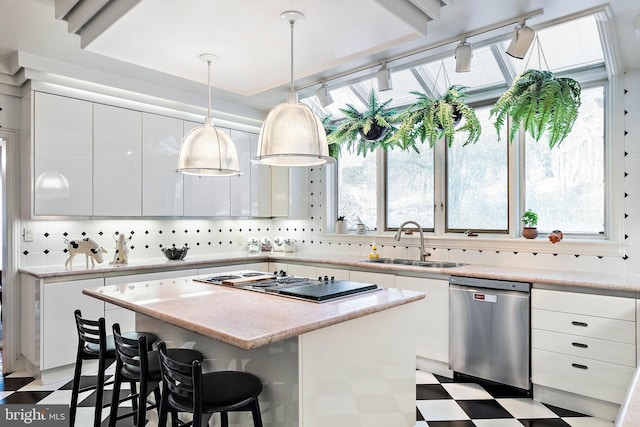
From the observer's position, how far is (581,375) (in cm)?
263

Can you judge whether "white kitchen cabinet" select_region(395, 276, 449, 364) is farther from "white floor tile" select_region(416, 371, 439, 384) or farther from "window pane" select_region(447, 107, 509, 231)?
"window pane" select_region(447, 107, 509, 231)

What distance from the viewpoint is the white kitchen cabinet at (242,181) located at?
4762mm

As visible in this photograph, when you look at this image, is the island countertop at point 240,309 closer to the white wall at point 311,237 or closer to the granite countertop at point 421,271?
the granite countertop at point 421,271

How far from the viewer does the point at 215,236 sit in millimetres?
4953

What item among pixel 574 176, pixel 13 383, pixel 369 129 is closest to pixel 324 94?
pixel 369 129

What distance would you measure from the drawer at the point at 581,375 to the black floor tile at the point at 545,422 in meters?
0.21

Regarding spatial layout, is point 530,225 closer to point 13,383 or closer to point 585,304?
point 585,304

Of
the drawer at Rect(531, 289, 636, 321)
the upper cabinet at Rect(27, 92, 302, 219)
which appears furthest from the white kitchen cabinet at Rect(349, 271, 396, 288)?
the upper cabinet at Rect(27, 92, 302, 219)

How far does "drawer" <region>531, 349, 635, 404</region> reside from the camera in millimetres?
2494

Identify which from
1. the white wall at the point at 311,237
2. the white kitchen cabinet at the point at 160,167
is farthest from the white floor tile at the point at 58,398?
the white kitchen cabinet at the point at 160,167

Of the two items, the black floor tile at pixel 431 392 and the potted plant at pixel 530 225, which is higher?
the potted plant at pixel 530 225

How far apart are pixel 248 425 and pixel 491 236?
8.66ft

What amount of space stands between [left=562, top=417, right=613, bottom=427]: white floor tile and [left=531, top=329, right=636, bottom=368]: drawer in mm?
382

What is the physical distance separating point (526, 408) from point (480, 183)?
75.1 inches
